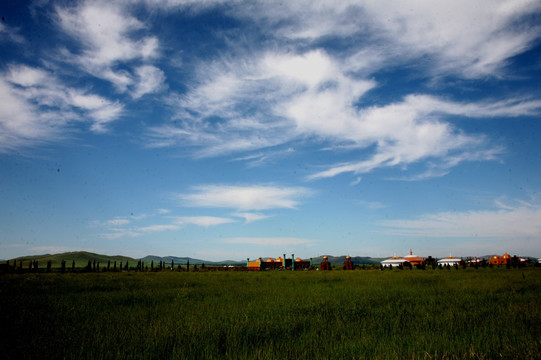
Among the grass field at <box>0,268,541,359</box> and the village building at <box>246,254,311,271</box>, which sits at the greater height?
the grass field at <box>0,268,541,359</box>

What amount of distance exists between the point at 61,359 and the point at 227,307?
4.86 m

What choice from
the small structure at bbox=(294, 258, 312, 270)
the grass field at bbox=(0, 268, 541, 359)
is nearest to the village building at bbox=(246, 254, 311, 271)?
the small structure at bbox=(294, 258, 312, 270)

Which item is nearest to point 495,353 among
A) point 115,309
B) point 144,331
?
point 144,331

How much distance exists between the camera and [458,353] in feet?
15.1

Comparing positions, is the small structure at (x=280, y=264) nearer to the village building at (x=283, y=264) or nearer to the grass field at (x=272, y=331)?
the village building at (x=283, y=264)

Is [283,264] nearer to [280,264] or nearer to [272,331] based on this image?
[280,264]

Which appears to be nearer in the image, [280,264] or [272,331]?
[272,331]

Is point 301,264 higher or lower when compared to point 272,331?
lower

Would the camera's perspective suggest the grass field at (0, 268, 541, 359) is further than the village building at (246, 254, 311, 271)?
No

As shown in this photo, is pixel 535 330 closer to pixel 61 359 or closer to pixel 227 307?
pixel 227 307

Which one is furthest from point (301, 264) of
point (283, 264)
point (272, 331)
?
point (272, 331)

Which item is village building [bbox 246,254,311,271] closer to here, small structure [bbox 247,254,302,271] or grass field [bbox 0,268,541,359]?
small structure [bbox 247,254,302,271]

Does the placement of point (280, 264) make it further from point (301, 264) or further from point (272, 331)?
point (272, 331)

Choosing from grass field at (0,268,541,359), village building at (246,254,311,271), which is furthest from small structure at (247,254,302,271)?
grass field at (0,268,541,359)
